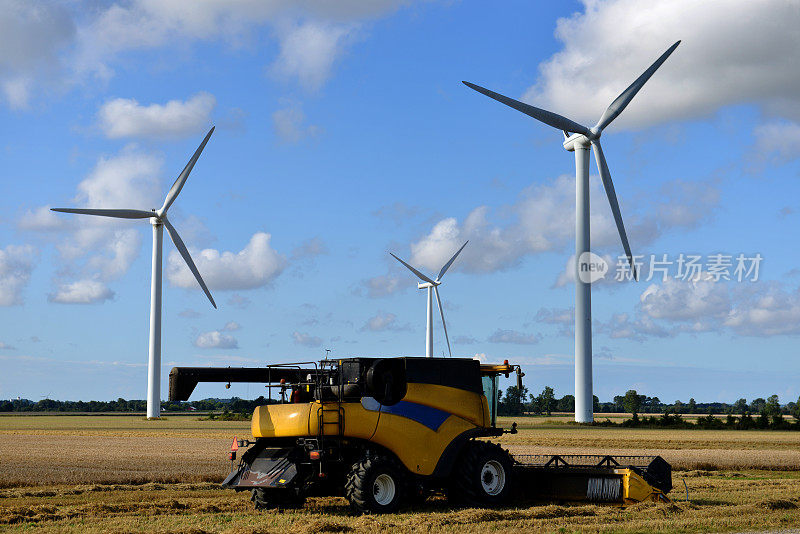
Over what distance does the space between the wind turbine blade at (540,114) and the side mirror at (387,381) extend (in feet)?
129

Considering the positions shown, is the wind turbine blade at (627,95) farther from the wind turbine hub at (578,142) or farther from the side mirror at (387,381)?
the side mirror at (387,381)

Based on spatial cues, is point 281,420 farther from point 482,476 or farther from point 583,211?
point 583,211

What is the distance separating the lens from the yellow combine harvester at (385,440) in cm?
1683

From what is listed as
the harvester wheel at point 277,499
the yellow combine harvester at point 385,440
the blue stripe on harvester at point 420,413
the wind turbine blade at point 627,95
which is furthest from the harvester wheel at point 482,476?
the wind turbine blade at point 627,95

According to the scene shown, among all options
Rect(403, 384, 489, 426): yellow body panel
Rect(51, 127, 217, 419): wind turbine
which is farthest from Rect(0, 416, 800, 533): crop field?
Rect(51, 127, 217, 419): wind turbine

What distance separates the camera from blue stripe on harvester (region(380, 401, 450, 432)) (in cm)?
1730

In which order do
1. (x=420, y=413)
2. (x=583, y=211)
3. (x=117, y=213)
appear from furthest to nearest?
(x=117, y=213)
(x=583, y=211)
(x=420, y=413)

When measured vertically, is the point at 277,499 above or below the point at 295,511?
above

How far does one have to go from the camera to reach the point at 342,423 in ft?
55.3

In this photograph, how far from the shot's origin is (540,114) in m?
64.7

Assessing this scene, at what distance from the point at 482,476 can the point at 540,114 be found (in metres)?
49.5

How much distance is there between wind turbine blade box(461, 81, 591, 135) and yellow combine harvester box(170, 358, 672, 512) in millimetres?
37943

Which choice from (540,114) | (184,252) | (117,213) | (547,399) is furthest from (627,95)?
(547,399)

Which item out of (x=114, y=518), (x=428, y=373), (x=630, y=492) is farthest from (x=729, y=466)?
(x=114, y=518)
